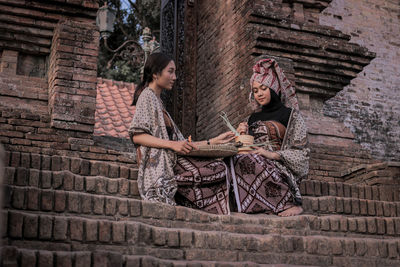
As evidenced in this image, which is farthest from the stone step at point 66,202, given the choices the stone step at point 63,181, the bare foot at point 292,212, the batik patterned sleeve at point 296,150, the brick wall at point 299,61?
the brick wall at point 299,61

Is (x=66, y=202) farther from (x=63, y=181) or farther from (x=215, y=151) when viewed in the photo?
(x=215, y=151)

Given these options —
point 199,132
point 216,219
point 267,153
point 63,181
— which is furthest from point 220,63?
point 63,181

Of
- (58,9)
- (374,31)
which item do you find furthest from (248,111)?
(374,31)

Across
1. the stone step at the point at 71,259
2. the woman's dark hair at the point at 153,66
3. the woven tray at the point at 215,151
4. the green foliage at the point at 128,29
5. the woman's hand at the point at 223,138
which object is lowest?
the stone step at the point at 71,259

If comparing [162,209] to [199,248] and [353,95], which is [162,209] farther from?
[353,95]

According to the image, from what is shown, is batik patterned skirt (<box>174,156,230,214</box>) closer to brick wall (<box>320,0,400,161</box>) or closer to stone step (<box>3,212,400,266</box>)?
stone step (<box>3,212,400,266</box>)

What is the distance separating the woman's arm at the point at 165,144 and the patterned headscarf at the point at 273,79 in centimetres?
126

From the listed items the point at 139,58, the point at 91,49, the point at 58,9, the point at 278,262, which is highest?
the point at 139,58

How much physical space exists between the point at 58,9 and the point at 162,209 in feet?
12.1

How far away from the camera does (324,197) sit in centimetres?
527

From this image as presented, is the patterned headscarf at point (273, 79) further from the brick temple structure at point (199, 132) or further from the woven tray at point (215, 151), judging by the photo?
the woven tray at point (215, 151)

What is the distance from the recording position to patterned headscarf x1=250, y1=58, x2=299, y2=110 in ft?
19.0

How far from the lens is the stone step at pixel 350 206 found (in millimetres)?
5211

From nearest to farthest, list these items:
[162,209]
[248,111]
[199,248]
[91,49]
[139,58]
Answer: [199,248] → [162,209] → [91,49] → [248,111] → [139,58]
